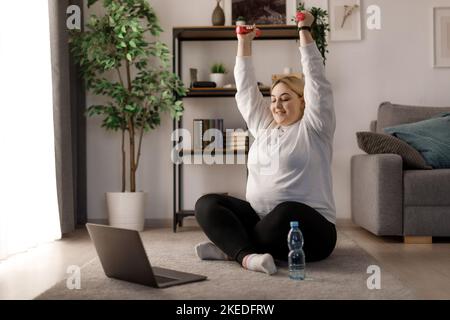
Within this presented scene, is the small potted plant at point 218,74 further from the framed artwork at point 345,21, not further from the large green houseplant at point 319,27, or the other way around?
the framed artwork at point 345,21

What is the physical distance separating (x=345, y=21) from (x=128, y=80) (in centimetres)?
164

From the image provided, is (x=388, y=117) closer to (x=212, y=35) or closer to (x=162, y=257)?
(x=212, y=35)

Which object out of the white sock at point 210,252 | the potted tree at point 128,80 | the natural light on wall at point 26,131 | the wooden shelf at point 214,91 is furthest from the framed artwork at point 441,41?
the natural light on wall at point 26,131

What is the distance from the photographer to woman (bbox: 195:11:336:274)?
2477mm

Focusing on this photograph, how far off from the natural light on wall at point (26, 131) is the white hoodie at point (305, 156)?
4.46ft

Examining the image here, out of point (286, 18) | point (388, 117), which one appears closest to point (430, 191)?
point (388, 117)

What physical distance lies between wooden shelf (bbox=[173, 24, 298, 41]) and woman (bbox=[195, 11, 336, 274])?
1498mm

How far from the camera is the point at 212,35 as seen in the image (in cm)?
443

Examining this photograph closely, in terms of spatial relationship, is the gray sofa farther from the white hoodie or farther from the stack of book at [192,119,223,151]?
the stack of book at [192,119,223,151]

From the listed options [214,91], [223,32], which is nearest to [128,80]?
[214,91]

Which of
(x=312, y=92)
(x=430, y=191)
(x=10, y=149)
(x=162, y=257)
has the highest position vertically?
(x=312, y=92)

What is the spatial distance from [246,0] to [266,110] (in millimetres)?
1922

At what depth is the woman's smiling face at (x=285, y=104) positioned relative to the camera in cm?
264

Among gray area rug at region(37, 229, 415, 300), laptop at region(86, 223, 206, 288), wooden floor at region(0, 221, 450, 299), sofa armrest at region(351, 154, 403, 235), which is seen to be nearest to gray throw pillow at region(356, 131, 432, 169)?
sofa armrest at region(351, 154, 403, 235)
